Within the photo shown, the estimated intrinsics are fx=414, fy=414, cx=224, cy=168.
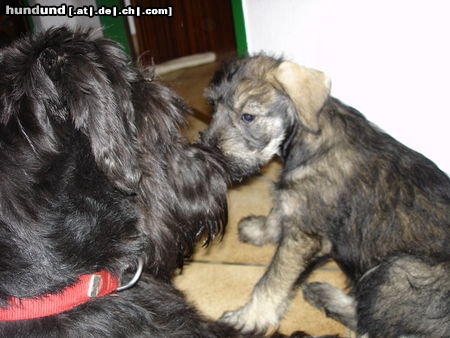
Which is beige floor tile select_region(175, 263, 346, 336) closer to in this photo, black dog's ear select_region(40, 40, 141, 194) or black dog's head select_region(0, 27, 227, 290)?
black dog's head select_region(0, 27, 227, 290)

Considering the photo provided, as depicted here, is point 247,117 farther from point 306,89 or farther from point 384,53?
point 384,53

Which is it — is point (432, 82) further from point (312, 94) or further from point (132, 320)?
point (132, 320)

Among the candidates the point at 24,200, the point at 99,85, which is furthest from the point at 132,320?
the point at 99,85

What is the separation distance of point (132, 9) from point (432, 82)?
5.79ft

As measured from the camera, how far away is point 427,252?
1.79 metres

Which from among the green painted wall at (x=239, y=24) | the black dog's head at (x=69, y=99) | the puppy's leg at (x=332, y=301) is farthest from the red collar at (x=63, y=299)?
the green painted wall at (x=239, y=24)

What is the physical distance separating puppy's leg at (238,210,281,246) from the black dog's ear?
5.23ft

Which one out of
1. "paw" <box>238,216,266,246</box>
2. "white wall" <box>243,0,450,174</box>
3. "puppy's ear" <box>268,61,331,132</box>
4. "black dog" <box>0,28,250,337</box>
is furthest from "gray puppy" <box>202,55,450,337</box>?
"black dog" <box>0,28,250,337</box>

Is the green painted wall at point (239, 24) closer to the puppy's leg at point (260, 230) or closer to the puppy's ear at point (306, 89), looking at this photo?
the puppy's ear at point (306, 89)

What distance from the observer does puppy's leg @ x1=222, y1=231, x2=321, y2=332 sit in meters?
2.14

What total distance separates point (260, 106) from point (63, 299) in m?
1.29

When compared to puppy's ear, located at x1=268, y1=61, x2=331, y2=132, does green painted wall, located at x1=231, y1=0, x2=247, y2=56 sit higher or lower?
higher

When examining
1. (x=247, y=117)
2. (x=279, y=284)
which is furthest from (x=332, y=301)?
(x=247, y=117)

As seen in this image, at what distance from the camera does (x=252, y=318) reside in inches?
87.8
